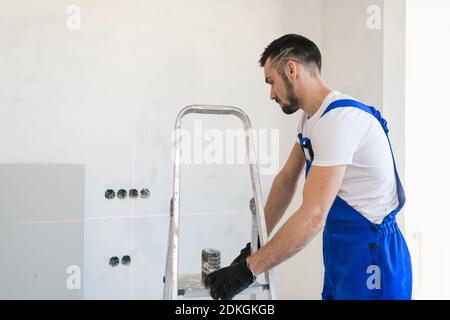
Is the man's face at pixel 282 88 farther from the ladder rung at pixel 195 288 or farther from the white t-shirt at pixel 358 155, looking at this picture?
the ladder rung at pixel 195 288

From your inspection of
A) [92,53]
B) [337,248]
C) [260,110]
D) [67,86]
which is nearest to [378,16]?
[260,110]

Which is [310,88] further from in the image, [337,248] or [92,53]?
[92,53]

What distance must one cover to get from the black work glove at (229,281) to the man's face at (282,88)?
0.65m

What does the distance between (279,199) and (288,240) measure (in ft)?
1.67

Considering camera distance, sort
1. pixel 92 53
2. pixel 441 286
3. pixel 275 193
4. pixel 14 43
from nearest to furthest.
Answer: pixel 275 193, pixel 14 43, pixel 92 53, pixel 441 286

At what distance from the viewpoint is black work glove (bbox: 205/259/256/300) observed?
1165 mm

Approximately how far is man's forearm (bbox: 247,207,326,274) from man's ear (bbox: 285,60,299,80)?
0.54 metres

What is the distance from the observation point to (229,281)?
1.17 metres

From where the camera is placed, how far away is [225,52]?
2.52 meters

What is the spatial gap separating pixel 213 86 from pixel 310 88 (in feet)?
3.62

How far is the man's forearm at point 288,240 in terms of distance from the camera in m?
1.19

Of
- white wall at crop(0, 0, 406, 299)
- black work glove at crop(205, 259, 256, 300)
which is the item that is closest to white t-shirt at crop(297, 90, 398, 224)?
black work glove at crop(205, 259, 256, 300)
